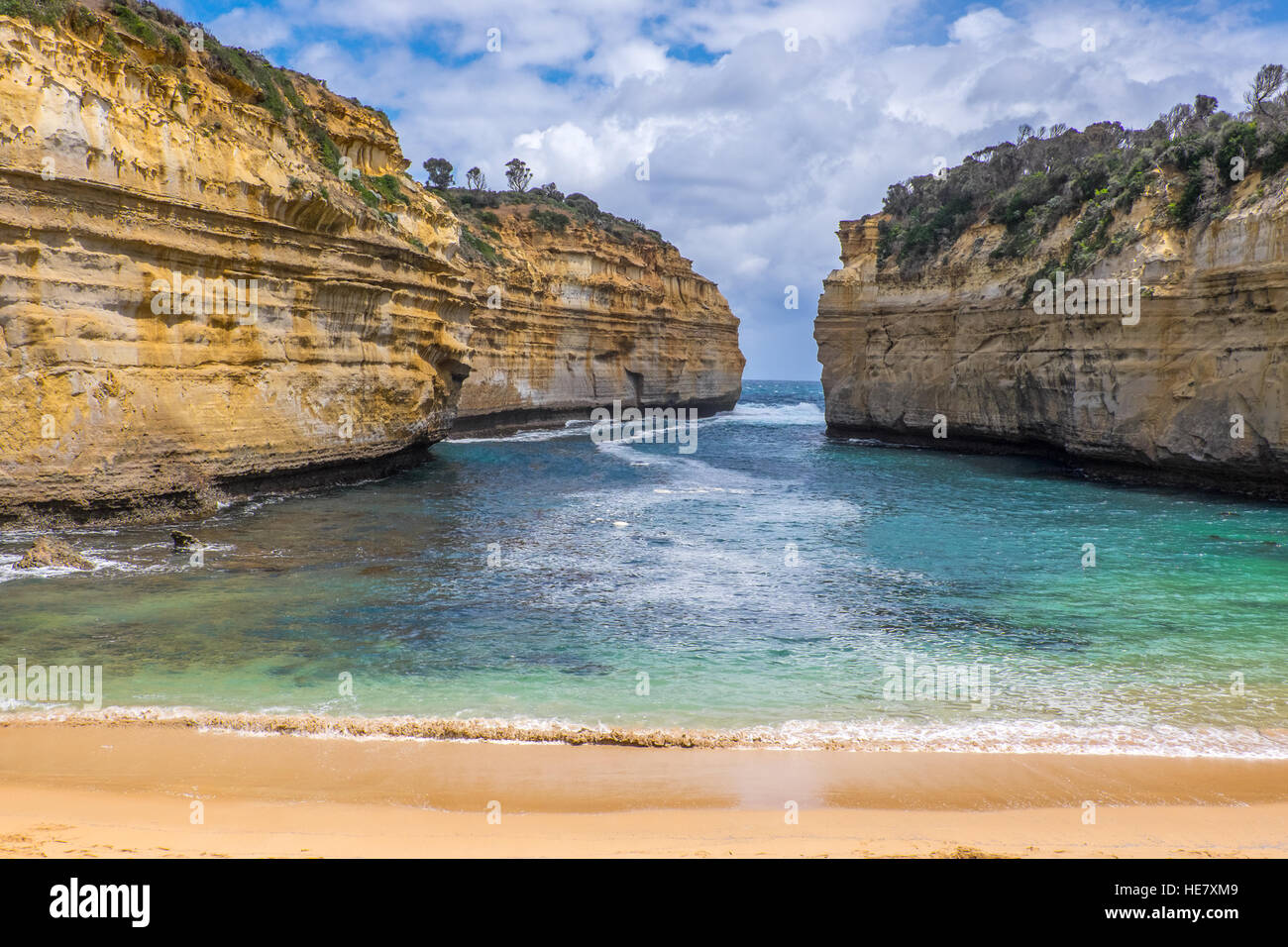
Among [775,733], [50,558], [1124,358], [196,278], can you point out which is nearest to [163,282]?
[196,278]

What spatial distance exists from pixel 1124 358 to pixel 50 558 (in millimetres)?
23754

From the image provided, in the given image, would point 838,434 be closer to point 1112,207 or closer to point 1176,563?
point 1112,207

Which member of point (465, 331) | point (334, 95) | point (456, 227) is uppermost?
point (334, 95)

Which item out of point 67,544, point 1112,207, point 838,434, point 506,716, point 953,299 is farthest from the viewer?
point 838,434

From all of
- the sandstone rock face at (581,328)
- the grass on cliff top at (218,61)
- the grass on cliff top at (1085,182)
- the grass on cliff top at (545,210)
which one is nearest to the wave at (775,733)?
the grass on cliff top at (218,61)

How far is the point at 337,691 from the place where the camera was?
26.3ft

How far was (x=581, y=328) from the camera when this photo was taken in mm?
45750

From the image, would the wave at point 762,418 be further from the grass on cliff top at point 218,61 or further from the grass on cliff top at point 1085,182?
the grass on cliff top at point 218,61

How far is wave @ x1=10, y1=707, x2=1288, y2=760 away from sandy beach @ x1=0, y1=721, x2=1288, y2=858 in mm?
132

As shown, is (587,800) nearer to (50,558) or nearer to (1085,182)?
(50,558)

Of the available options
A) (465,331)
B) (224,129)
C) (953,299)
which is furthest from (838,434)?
(224,129)

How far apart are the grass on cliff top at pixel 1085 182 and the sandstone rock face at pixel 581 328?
15.6 m

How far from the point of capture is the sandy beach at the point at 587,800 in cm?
514

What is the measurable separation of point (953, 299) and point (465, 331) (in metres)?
18.1
